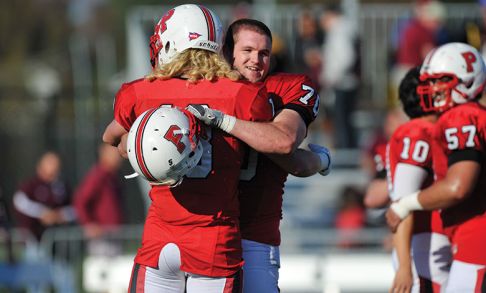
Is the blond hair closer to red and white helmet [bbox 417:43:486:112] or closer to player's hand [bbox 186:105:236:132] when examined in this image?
player's hand [bbox 186:105:236:132]

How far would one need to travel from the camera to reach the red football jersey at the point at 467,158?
5230 mm

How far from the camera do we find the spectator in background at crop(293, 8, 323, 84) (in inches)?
515

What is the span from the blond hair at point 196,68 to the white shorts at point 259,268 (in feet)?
2.78

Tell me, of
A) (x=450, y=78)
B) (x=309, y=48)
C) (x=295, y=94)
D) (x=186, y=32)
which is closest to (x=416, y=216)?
(x=450, y=78)

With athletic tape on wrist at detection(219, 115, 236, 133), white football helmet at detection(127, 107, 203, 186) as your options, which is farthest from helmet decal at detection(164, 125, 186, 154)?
athletic tape on wrist at detection(219, 115, 236, 133)

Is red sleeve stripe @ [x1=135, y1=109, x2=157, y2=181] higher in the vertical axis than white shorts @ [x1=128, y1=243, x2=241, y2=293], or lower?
higher

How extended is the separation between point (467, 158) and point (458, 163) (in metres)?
0.05

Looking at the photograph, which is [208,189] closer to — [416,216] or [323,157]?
[323,157]

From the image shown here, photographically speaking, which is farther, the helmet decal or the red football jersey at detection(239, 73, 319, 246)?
the red football jersey at detection(239, 73, 319, 246)

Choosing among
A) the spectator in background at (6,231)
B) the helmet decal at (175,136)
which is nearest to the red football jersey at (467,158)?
the helmet decal at (175,136)

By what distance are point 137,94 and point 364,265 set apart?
517cm

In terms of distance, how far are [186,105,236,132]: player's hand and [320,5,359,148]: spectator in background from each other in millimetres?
8521

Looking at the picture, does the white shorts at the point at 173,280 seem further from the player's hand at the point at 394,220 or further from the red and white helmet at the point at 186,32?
the player's hand at the point at 394,220

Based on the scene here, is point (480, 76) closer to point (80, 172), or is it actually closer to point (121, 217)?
point (121, 217)
